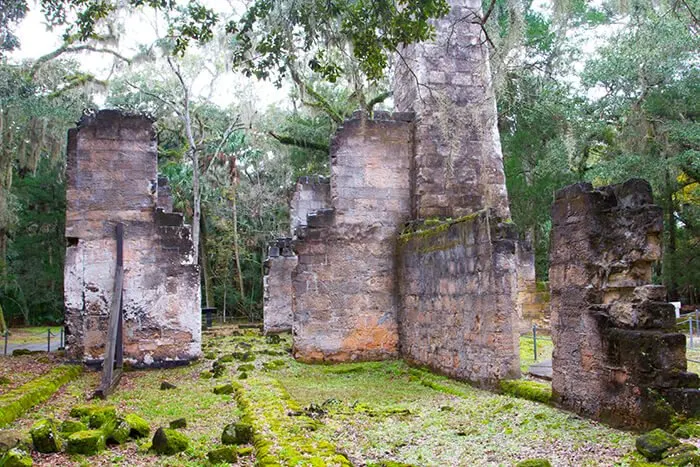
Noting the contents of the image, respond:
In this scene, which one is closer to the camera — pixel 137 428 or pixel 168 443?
pixel 168 443

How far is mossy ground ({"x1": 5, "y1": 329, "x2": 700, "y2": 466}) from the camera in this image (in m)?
5.19

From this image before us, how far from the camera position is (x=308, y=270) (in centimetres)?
1159

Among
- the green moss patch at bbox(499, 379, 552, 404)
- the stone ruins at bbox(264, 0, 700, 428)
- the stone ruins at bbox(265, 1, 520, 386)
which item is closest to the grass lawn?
the stone ruins at bbox(265, 1, 520, 386)

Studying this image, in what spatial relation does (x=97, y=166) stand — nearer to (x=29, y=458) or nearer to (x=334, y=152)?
(x=334, y=152)

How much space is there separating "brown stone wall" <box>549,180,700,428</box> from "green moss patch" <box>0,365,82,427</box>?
559 cm

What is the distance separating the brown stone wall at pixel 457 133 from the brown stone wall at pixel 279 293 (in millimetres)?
6549

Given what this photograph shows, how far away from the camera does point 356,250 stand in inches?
468

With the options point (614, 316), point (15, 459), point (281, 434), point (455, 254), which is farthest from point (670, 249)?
point (15, 459)

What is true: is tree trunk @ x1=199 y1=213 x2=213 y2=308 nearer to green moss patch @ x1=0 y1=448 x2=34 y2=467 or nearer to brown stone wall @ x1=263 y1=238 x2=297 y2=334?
brown stone wall @ x1=263 y1=238 x2=297 y2=334

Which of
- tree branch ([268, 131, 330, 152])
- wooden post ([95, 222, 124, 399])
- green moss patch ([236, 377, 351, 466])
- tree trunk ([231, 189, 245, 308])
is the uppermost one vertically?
tree branch ([268, 131, 330, 152])

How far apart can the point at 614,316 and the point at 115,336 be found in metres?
6.99

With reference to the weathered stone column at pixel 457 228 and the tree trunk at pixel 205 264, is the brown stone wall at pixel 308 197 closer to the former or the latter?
the weathered stone column at pixel 457 228

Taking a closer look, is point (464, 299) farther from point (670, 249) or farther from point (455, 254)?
point (670, 249)

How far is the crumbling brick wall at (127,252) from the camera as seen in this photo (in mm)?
10562
